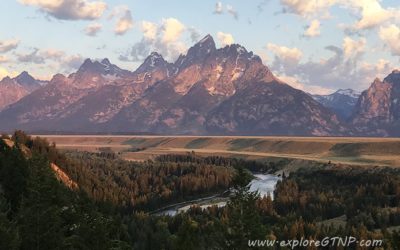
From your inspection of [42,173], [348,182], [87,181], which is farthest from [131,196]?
[42,173]

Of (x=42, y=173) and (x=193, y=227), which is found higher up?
(x=42, y=173)

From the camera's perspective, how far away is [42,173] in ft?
133

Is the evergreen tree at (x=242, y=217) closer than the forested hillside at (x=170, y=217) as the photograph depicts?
Yes

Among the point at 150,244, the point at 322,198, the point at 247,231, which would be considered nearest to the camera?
the point at 247,231

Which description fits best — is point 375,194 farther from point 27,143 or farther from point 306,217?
point 27,143

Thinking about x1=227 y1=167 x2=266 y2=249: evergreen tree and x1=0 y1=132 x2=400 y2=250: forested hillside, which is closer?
x1=227 y1=167 x2=266 y2=249: evergreen tree

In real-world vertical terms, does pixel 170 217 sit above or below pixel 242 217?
below

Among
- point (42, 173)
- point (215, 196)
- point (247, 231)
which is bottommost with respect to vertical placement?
point (215, 196)

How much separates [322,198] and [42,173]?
114m

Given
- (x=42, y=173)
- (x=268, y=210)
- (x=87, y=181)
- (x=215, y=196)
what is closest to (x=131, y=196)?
(x=87, y=181)

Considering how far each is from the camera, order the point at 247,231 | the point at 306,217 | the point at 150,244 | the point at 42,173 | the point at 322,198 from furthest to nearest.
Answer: the point at 322,198
the point at 306,217
the point at 150,244
the point at 42,173
the point at 247,231

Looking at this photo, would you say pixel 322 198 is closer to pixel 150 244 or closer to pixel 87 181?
pixel 150 244

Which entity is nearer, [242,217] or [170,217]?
[242,217]

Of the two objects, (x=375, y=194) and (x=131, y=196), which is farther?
(x=131, y=196)
